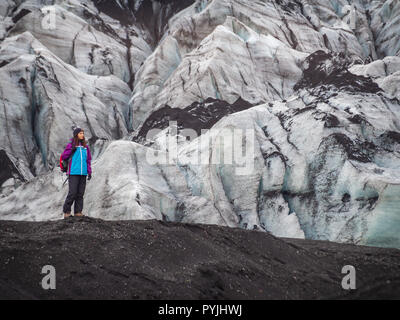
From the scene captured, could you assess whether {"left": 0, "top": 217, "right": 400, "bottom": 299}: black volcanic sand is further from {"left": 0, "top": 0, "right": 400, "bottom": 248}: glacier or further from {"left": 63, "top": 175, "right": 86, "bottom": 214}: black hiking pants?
{"left": 0, "top": 0, "right": 400, "bottom": 248}: glacier

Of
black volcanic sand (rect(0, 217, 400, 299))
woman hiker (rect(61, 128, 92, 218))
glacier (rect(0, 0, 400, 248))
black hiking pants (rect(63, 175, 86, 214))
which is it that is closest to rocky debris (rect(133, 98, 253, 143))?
glacier (rect(0, 0, 400, 248))

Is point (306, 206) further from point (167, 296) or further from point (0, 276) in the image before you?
point (0, 276)

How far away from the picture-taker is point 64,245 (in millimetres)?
8711

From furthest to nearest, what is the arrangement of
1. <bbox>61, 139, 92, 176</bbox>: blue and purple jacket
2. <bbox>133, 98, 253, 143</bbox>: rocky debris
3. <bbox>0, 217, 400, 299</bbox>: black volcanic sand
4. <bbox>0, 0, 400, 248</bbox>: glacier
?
<bbox>133, 98, 253, 143</bbox>: rocky debris
<bbox>0, 0, 400, 248</bbox>: glacier
<bbox>61, 139, 92, 176</bbox>: blue and purple jacket
<bbox>0, 217, 400, 299</bbox>: black volcanic sand

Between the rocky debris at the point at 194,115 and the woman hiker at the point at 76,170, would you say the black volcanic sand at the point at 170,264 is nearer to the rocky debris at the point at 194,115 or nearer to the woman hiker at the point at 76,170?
the woman hiker at the point at 76,170

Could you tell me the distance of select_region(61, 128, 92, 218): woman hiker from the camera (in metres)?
10.6

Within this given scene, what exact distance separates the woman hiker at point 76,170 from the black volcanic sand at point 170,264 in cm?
57

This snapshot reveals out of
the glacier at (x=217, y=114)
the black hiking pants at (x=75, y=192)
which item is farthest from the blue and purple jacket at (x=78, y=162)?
the glacier at (x=217, y=114)

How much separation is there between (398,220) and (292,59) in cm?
1776

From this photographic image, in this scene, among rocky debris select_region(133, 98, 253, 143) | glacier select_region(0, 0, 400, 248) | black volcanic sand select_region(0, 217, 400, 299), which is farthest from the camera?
rocky debris select_region(133, 98, 253, 143)

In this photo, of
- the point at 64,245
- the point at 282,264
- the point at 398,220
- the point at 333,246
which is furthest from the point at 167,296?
the point at 398,220

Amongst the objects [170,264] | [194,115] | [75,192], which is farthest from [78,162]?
[194,115]

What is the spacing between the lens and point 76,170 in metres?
10.6

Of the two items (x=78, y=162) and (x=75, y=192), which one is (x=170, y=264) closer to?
(x=75, y=192)
